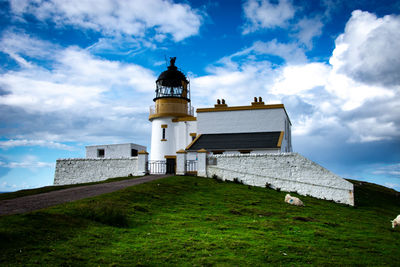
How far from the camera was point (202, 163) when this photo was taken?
26.5 meters

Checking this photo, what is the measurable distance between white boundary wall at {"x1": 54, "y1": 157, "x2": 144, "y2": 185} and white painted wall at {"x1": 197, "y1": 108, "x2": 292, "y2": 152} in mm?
8420

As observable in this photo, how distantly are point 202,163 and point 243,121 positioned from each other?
28.7 feet

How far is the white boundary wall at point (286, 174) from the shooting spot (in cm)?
2381

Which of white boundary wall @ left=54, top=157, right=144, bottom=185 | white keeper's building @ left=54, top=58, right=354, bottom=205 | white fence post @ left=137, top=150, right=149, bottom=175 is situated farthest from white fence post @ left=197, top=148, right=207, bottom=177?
white boundary wall @ left=54, top=157, right=144, bottom=185

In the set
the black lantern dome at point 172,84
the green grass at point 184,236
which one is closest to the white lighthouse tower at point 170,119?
the black lantern dome at point 172,84

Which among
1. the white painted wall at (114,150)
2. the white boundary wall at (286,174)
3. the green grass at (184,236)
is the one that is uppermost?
the white painted wall at (114,150)

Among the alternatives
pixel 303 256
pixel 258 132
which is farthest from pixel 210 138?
pixel 303 256

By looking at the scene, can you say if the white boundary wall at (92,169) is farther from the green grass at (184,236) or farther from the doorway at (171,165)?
the green grass at (184,236)

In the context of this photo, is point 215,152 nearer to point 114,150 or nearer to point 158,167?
point 158,167

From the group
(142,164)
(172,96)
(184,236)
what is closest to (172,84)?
(172,96)

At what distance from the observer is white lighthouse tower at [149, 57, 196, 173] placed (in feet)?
110

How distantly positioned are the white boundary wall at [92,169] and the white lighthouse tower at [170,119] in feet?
15.9

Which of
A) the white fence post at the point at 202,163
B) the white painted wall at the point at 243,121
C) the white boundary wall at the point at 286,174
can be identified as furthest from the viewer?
the white painted wall at the point at 243,121

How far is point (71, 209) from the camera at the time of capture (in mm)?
12445
